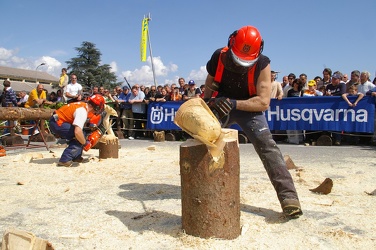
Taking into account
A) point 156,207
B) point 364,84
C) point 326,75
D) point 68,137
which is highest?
point 326,75

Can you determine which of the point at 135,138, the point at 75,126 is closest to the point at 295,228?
the point at 75,126

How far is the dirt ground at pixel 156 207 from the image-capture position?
2.43m

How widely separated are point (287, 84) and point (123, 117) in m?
5.28

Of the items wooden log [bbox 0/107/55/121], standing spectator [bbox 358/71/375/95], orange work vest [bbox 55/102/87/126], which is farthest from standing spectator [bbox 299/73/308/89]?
wooden log [bbox 0/107/55/121]

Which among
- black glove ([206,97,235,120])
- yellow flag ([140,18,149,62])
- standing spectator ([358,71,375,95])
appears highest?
yellow flag ([140,18,149,62])

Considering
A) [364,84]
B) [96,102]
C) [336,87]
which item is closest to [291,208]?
[96,102]

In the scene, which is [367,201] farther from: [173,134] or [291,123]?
[173,134]

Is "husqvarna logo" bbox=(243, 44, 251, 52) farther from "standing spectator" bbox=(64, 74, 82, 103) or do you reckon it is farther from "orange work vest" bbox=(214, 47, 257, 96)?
Answer: "standing spectator" bbox=(64, 74, 82, 103)

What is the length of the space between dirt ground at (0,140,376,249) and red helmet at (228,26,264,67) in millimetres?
1351

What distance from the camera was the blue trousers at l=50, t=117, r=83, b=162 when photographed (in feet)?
17.7

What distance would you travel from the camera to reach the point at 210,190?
238 cm

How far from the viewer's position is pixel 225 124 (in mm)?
3156

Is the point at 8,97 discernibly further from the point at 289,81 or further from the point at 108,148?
the point at 289,81

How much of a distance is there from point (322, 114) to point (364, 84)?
3.98ft
